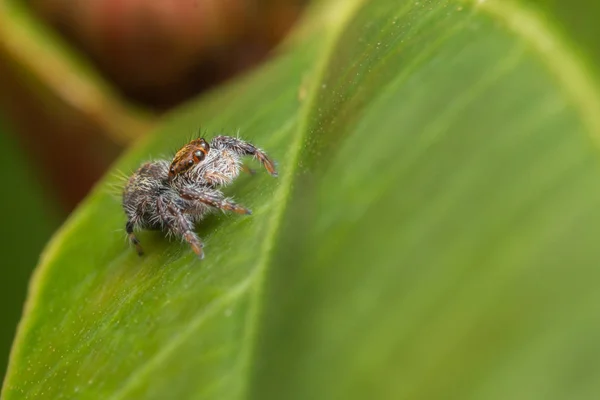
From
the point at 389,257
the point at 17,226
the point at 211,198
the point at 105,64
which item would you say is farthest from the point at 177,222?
the point at 17,226

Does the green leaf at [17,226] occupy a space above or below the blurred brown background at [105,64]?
below

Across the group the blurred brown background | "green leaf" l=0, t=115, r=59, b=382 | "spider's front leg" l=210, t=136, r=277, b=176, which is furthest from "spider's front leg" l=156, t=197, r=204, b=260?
"green leaf" l=0, t=115, r=59, b=382

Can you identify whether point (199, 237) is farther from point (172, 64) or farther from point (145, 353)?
point (172, 64)

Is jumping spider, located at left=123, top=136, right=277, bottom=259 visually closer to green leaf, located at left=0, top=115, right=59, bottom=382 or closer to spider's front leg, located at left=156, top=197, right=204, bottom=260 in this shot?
spider's front leg, located at left=156, top=197, right=204, bottom=260

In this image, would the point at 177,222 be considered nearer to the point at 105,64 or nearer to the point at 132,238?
the point at 132,238

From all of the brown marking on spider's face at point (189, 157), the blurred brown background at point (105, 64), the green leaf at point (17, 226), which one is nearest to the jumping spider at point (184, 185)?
the brown marking on spider's face at point (189, 157)

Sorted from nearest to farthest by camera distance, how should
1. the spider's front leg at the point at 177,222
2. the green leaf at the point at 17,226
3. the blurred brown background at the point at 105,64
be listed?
1. the spider's front leg at the point at 177,222
2. the blurred brown background at the point at 105,64
3. the green leaf at the point at 17,226

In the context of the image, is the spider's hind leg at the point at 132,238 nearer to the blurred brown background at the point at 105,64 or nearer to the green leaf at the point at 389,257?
the green leaf at the point at 389,257
